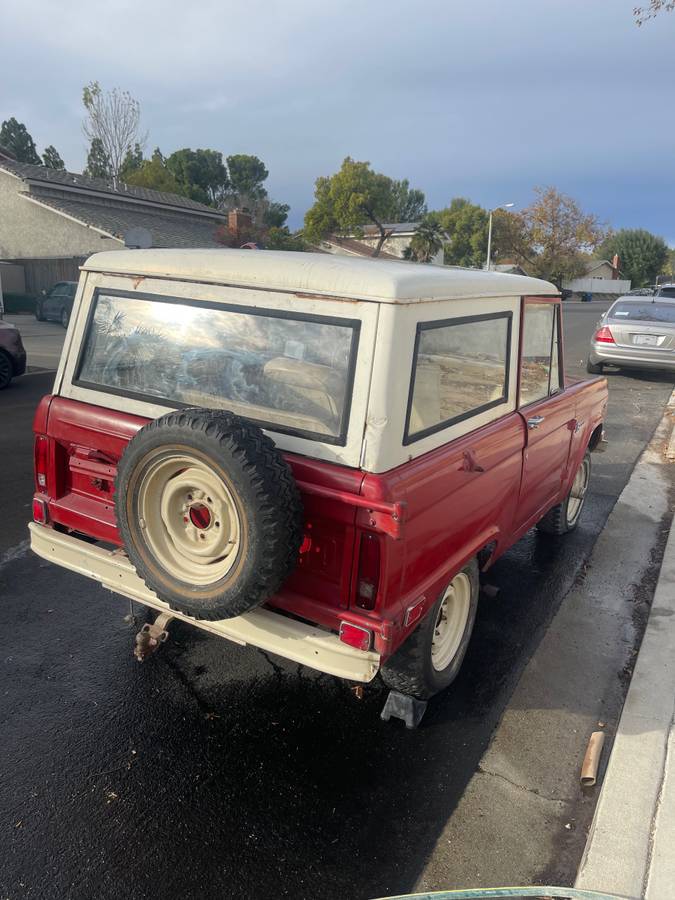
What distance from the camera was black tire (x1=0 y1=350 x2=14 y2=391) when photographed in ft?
34.8

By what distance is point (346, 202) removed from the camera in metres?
53.0

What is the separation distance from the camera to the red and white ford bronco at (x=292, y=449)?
101 inches

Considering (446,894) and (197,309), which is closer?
(446,894)

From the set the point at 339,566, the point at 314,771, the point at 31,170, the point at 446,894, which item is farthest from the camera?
the point at 31,170

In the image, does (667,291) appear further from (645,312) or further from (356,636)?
(356,636)

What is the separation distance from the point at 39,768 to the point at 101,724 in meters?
0.33

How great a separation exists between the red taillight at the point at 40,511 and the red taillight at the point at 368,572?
1.78 metres

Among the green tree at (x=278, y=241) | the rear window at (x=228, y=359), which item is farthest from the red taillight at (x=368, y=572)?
the green tree at (x=278, y=241)

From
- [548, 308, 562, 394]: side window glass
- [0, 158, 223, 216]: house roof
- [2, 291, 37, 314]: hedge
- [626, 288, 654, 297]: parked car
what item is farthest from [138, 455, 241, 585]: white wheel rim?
[0, 158, 223, 216]: house roof

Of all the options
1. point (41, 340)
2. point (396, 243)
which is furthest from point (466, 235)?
point (41, 340)

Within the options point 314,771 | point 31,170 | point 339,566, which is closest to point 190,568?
point 339,566

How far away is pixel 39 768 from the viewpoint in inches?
110

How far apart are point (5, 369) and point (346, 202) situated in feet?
152

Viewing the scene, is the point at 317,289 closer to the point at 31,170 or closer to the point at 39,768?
the point at 39,768
